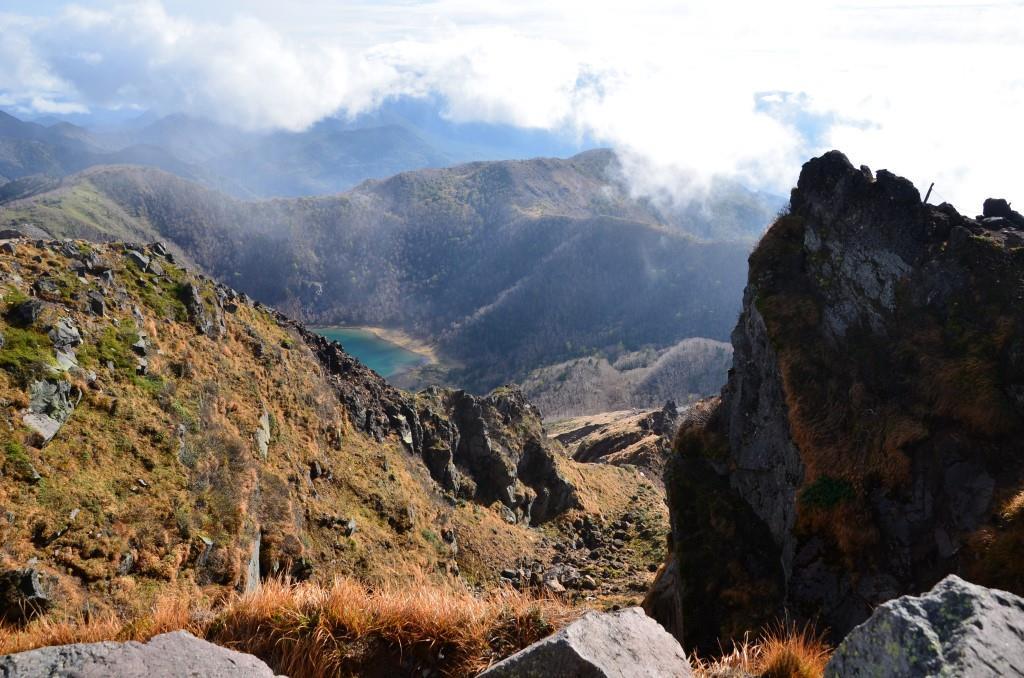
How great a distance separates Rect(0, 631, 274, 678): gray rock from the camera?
5277mm

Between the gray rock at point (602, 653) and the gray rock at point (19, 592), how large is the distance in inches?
491

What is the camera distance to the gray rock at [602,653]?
5.76m

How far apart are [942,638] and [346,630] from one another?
19.7 ft

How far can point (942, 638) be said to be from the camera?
5.50m

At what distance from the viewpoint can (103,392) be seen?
21344 mm

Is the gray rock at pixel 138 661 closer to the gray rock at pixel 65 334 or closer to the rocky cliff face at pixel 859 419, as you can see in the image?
the rocky cliff face at pixel 859 419

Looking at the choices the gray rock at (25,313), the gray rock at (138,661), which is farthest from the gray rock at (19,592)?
the gray rock at (25,313)

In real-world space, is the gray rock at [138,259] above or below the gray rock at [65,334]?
above

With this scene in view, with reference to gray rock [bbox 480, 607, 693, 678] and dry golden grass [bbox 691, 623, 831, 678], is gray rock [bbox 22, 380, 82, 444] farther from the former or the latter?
dry golden grass [bbox 691, 623, 831, 678]

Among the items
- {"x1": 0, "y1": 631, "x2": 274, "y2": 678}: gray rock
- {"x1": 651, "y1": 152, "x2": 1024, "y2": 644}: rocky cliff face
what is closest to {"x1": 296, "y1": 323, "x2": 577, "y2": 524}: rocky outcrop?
{"x1": 651, "y1": 152, "x2": 1024, "y2": 644}: rocky cliff face

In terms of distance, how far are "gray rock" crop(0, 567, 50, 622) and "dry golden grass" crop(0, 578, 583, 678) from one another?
718 centimetres

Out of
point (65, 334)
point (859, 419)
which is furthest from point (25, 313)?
point (859, 419)

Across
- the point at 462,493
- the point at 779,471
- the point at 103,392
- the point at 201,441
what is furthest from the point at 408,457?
the point at 779,471

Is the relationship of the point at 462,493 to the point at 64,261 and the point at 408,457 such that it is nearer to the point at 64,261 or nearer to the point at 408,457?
the point at 408,457
